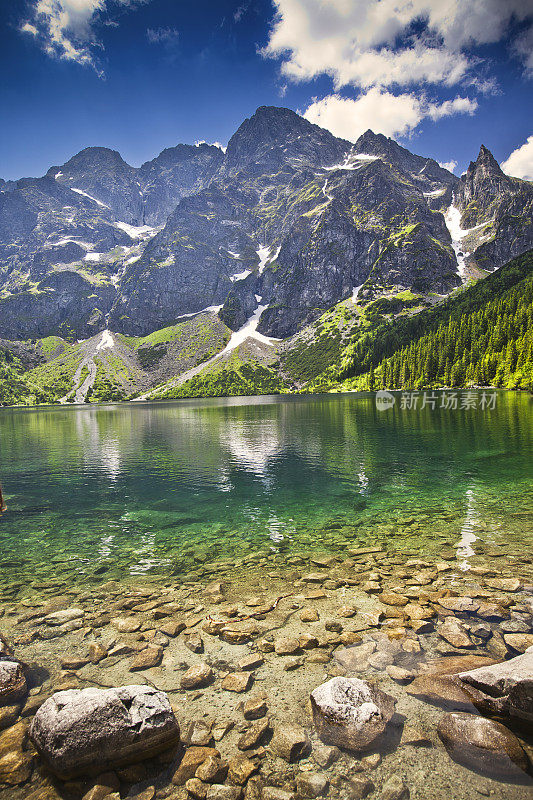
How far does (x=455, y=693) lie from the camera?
9047 mm

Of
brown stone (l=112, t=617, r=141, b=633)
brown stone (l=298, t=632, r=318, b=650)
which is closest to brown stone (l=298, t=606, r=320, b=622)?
brown stone (l=298, t=632, r=318, b=650)

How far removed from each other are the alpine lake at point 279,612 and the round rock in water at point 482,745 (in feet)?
0.18

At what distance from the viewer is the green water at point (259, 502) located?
21172 mm

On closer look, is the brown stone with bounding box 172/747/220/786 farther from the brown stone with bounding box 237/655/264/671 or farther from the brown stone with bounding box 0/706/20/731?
the brown stone with bounding box 0/706/20/731

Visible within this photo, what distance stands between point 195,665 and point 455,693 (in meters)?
7.22

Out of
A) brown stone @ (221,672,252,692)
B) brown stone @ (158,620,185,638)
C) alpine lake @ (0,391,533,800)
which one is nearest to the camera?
alpine lake @ (0,391,533,800)

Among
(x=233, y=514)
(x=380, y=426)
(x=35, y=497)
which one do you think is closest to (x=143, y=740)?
(x=233, y=514)

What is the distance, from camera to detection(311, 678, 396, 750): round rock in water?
8.01 m

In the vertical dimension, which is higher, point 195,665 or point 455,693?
point 455,693

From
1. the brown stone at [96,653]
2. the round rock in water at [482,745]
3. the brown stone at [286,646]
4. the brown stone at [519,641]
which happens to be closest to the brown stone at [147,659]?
the brown stone at [96,653]

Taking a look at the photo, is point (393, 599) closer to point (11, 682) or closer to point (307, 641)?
point (307, 641)

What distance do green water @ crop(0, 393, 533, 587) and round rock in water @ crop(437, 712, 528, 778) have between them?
1146 centimetres

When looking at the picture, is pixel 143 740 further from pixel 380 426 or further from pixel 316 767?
pixel 380 426

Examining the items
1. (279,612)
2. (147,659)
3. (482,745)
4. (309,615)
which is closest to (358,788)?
(482,745)
